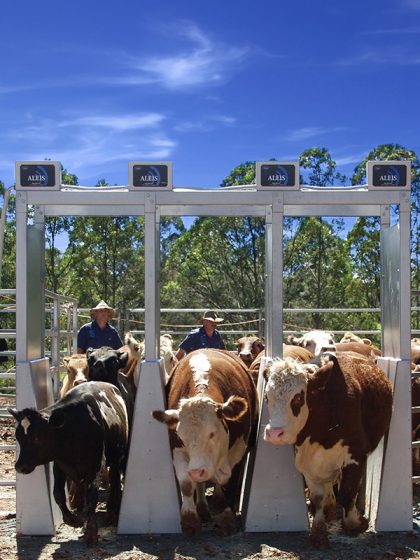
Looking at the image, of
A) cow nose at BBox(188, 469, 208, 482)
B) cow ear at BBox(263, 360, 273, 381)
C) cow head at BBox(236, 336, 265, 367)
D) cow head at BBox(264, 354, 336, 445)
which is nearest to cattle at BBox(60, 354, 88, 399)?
cow ear at BBox(263, 360, 273, 381)

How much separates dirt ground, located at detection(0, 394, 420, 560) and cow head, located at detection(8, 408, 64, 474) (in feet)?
2.60

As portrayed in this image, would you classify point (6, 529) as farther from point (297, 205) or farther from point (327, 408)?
point (297, 205)

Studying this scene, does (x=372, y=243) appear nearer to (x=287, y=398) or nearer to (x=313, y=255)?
(x=313, y=255)

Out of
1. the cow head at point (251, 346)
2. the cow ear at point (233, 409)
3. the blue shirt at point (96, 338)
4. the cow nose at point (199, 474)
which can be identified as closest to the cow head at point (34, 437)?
the cow nose at point (199, 474)

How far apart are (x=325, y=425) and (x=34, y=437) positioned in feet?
8.18

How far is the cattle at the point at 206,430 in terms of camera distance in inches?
243

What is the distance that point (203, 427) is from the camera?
616 cm

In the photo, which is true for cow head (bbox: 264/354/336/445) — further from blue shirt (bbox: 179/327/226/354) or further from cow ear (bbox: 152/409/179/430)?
blue shirt (bbox: 179/327/226/354)

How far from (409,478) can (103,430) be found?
9.53 feet

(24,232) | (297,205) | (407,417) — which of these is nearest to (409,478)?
(407,417)

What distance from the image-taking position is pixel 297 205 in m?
7.25

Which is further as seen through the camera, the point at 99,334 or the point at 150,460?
the point at 99,334

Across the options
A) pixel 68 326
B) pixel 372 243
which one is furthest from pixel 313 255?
pixel 68 326

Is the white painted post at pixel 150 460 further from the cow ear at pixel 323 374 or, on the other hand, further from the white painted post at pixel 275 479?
the cow ear at pixel 323 374
